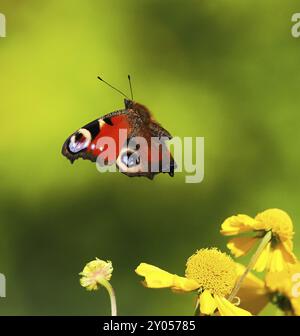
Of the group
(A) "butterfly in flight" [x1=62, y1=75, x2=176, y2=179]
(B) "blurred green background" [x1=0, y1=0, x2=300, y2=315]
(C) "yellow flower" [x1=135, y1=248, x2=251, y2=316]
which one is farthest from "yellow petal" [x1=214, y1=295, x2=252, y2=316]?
(B) "blurred green background" [x1=0, y1=0, x2=300, y2=315]

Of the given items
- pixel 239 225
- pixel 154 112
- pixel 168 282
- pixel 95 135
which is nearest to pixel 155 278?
pixel 168 282

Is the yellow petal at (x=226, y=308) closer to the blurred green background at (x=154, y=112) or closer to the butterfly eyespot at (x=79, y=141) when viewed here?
the butterfly eyespot at (x=79, y=141)

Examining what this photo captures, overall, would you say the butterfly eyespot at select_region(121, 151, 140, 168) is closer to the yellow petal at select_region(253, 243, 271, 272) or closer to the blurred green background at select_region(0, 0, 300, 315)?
the blurred green background at select_region(0, 0, 300, 315)

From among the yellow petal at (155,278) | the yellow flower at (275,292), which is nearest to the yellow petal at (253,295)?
the yellow flower at (275,292)

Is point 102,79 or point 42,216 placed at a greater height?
point 102,79

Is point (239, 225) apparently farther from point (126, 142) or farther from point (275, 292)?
point (126, 142)
